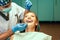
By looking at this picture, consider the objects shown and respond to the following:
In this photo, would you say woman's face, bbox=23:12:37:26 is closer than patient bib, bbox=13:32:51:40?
No

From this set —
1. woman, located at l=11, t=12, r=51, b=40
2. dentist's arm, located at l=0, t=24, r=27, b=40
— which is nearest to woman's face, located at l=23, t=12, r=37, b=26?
woman, located at l=11, t=12, r=51, b=40

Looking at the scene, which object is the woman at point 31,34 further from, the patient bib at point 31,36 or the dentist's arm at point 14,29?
the dentist's arm at point 14,29

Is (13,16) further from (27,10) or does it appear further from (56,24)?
(56,24)

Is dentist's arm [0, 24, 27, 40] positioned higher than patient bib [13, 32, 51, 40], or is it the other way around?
dentist's arm [0, 24, 27, 40]

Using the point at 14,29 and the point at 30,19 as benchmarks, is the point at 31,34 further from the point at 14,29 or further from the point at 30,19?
the point at 14,29

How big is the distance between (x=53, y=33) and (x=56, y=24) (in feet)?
3.57

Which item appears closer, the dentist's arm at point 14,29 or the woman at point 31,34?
the dentist's arm at point 14,29

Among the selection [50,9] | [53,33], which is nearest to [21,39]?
[53,33]

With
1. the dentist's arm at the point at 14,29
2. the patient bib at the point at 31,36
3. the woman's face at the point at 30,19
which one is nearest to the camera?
the dentist's arm at the point at 14,29

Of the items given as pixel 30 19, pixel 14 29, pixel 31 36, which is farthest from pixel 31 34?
pixel 14 29

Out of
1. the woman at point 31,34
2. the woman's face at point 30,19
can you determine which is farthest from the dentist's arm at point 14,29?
the woman's face at point 30,19

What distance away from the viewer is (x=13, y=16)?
205 centimetres

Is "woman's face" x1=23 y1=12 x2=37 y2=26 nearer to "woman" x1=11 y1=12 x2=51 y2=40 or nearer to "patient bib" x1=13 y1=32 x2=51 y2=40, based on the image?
"woman" x1=11 y1=12 x2=51 y2=40

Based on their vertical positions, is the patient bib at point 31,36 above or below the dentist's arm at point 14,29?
below
